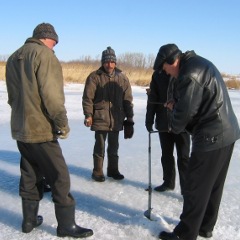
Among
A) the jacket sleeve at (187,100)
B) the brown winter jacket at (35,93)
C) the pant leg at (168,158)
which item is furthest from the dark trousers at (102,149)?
the jacket sleeve at (187,100)

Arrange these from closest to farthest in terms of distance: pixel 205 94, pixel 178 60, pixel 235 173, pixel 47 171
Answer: pixel 205 94 < pixel 178 60 < pixel 47 171 < pixel 235 173

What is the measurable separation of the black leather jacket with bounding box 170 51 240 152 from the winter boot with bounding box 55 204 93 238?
3.88 ft

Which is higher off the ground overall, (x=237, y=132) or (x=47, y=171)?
(x=237, y=132)

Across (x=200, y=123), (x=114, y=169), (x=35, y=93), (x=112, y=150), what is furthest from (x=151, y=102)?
(x=35, y=93)

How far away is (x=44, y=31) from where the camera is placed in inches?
115

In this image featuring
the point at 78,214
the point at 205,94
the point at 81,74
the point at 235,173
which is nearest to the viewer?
the point at 205,94

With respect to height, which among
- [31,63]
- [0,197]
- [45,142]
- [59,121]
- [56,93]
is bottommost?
[0,197]

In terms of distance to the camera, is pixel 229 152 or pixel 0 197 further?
pixel 0 197

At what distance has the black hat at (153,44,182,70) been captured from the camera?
275 cm

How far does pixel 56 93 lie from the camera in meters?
2.77

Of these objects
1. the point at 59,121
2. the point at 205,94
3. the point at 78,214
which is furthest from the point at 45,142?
the point at 205,94

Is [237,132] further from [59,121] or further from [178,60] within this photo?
[59,121]

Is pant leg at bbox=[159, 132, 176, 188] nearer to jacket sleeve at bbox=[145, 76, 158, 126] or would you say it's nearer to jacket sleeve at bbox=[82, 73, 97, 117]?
jacket sleeve at bbox=[145, 76, 158, 126]

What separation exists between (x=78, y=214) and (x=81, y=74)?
23718 millimetres
